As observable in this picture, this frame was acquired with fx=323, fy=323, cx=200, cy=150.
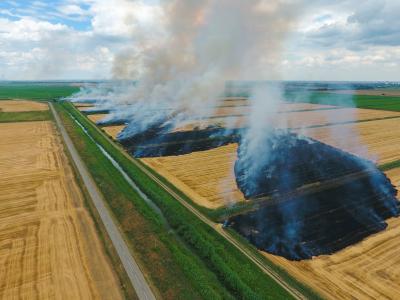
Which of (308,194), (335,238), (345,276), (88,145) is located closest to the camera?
(345,276)

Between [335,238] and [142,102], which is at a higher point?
[142,102]

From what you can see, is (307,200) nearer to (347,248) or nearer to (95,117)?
(347,248)

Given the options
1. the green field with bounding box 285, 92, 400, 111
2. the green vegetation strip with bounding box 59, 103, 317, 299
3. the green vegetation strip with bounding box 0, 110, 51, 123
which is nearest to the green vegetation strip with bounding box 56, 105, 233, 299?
the green vegetation strip with bounding box 59, 103, 317, 299

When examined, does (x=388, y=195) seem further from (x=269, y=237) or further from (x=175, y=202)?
(x=175, y=202)

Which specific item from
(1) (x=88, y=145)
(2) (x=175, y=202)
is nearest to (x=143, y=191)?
(2) (x=175, y=202)

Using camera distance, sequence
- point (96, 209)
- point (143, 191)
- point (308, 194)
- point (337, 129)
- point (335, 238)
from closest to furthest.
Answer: point (335, 238) → point (96, 209) → point (308, 194) → point (143, 191) → point (337, 129)

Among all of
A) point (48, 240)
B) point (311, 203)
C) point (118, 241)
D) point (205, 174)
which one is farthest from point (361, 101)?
point (48, 240)

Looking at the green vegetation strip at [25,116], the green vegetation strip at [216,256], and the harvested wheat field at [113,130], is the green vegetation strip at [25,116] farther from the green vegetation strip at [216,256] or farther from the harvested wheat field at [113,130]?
the green vegetation strip at [216,256]

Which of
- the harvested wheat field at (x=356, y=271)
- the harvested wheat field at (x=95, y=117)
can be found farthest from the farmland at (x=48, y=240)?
the harvested wheat field at (x=95, y=117)
